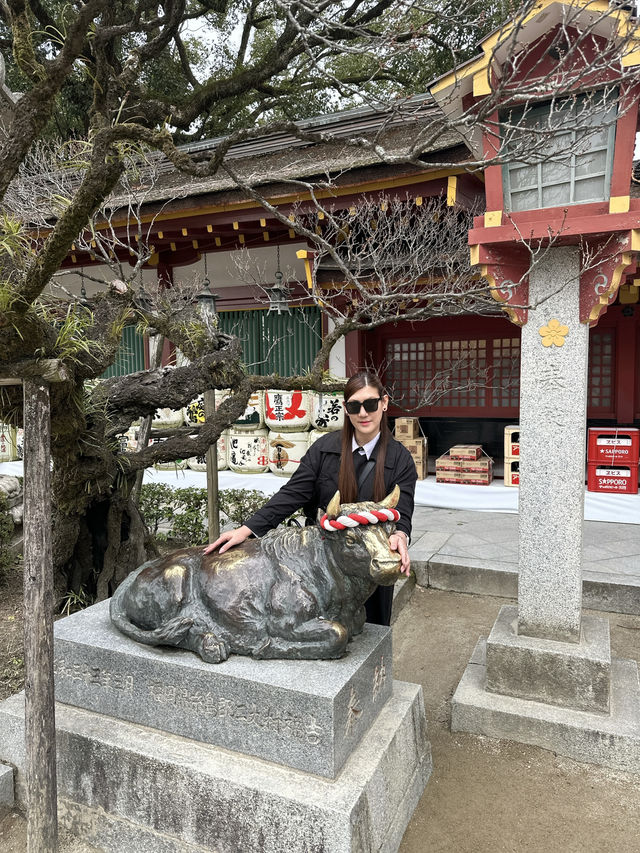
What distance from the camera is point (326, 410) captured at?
8.84m

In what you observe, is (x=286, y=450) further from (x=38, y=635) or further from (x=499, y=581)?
(x=38, y=635)

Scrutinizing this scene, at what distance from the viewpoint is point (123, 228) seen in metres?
8.45

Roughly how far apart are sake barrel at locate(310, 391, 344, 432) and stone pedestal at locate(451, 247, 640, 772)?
519 cm

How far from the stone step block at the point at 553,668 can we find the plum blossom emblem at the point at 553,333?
6.15 ft

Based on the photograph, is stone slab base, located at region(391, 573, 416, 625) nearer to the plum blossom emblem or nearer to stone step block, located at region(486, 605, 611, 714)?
stone step block, located at region(486, 605, 611, 714)

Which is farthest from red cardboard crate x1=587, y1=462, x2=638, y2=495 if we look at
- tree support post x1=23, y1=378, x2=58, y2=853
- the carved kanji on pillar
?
tree support post x1=23, y1=378, x2=58, y2=853

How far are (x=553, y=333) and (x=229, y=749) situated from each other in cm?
291

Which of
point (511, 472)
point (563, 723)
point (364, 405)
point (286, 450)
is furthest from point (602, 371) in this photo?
point (364, 405)

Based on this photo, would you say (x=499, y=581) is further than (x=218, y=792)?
Yes

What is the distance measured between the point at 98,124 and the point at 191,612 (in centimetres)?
234

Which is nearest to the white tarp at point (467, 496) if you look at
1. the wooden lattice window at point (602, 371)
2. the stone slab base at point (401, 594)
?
the wooden lattice window at point (602, 371)

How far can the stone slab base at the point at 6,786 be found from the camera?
9.83ft

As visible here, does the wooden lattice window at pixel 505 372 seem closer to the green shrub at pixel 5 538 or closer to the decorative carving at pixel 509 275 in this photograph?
the decorative carving at pixel 509 275

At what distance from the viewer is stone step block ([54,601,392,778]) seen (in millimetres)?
2400
